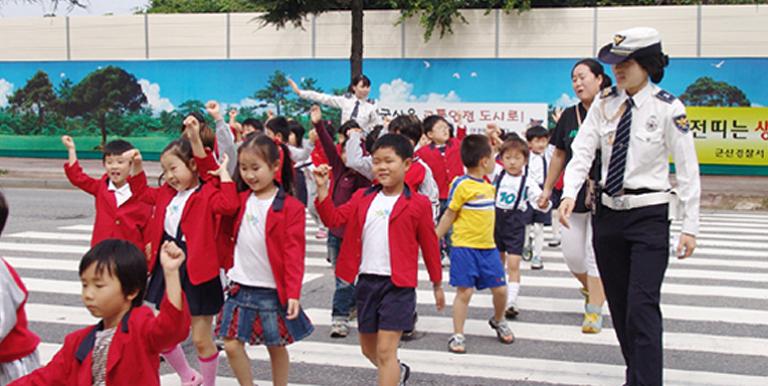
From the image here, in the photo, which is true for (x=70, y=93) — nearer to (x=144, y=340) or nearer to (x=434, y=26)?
(x=434, y=26)

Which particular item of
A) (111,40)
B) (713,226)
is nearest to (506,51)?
(713,226)

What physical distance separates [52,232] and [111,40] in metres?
14.6

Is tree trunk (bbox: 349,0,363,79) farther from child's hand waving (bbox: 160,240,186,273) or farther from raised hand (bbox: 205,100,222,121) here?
child's hand waving (bbox: 160,240,186,273)

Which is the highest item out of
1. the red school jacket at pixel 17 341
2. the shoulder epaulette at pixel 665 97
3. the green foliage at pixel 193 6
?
the green foliage at pixel 193 6

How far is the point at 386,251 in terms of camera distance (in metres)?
4.75

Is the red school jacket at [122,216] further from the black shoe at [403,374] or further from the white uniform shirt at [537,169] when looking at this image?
the white uniform shirt at [537,169]

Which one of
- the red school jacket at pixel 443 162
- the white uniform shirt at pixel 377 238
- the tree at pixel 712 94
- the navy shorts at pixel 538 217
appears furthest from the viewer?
the tree at pixel 712 94

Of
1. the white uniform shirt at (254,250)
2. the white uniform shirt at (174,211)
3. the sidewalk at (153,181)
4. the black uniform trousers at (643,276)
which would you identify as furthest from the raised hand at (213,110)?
the sidewalk at (153,181)

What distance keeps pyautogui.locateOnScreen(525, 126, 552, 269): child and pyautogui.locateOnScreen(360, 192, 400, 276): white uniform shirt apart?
4.61 m

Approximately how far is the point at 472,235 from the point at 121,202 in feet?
7.85

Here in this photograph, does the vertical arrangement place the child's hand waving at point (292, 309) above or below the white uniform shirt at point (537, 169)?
below

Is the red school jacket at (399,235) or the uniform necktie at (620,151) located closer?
the uniform necktie at (620,151)

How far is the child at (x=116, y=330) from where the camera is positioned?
3.06m

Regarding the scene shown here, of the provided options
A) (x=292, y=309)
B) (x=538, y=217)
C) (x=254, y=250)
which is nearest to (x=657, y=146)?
(x=292, y=309)
